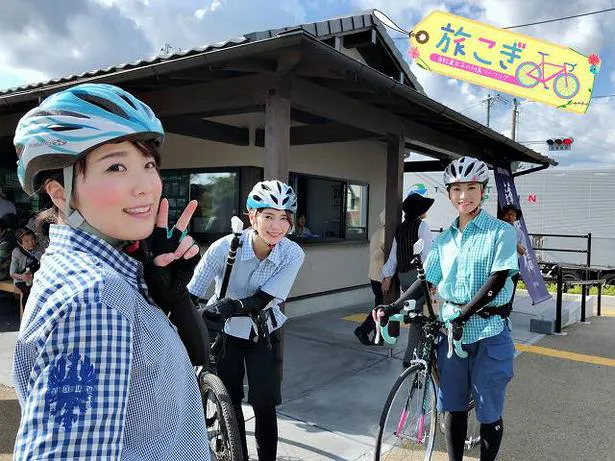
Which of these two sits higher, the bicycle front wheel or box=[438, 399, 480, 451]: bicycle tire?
the bicycle front wheel

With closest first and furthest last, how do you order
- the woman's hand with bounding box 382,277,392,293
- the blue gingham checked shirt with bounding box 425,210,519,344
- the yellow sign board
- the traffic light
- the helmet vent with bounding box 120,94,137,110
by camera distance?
the helmet vent with bounding box 120,94,137,110, the blue gingham checked shirt with bounding box 425,210,519,344, the woman's hand with bounding box 382,277,392,293, the yellow sign board, the traffic light

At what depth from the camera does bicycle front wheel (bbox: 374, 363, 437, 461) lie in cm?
285

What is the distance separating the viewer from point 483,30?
11.3m

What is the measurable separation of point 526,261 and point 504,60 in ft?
19.6

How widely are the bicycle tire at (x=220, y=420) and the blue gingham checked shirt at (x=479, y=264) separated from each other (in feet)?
4.27

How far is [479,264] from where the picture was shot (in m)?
2.59

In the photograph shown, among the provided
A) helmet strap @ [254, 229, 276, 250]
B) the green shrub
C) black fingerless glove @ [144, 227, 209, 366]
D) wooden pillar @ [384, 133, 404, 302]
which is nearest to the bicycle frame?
the green shrub

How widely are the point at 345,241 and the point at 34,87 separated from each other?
5.32 meters

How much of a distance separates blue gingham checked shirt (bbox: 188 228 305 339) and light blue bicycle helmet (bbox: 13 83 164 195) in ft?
5.30

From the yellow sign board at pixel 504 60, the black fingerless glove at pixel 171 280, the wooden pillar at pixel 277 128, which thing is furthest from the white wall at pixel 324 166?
the black fingerless glove at pixel 171 280

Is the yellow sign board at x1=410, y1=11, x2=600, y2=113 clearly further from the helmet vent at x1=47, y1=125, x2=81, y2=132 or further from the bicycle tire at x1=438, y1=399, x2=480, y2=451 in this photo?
the helmet vent at x1=47, y1=125, x2=81, y2=132

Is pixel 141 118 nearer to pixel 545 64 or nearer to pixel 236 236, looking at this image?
pixel 236 236

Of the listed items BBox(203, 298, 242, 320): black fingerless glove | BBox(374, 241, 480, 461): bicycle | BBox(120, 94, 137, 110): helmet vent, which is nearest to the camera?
BBox(120, 94, 137, 110): helmet vent

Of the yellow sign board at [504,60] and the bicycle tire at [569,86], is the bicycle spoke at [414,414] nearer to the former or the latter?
the yellow sign board at [504,60]
